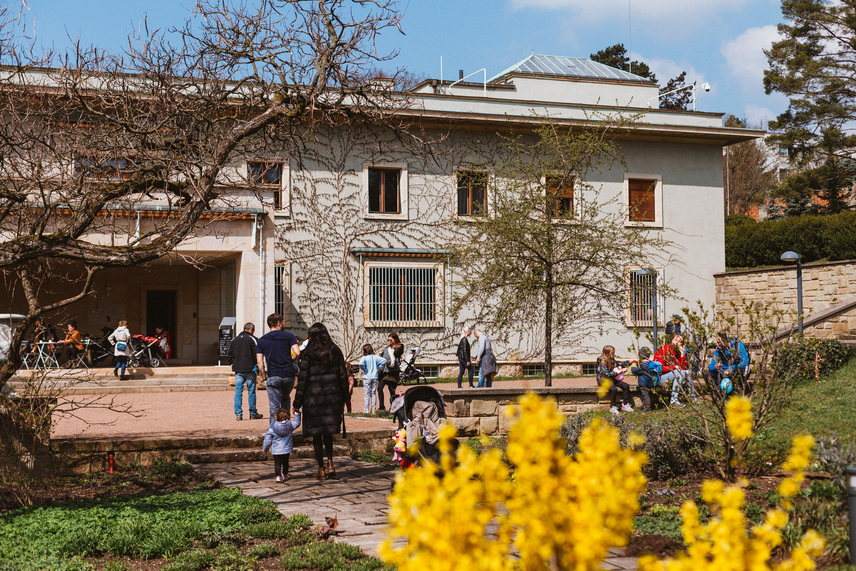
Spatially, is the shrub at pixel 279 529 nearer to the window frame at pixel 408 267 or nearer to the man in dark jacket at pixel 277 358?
the man in dark jacket at pixel 277 358

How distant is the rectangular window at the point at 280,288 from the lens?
23172mm

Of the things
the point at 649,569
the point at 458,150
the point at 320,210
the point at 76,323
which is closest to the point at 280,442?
the point at 649,569

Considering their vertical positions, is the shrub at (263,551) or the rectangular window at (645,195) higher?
the rectangular window at (645,195)

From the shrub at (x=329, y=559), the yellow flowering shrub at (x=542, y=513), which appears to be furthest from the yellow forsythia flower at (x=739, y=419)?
the shrub at (x=329, y=559)

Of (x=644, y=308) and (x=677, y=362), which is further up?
→ (x=644, y=308)

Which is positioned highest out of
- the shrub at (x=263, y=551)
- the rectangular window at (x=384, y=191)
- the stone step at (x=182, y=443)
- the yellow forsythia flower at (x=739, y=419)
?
the rectangular window at (x=384, y=191)

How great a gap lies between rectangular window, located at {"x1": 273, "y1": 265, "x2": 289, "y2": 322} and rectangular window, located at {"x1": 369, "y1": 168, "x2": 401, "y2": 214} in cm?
346

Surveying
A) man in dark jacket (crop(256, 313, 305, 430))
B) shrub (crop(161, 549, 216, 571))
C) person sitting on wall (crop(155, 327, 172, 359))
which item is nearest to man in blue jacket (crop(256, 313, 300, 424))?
man in dark jacket (crop(256, 313, 305, 430))

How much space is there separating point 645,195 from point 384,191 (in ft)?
29.8

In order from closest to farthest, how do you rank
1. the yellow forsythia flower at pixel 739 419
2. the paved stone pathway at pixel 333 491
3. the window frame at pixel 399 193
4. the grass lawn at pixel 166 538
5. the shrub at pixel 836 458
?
the yellow forsythia flower at pixel 739 419 → the grass lawn at pixel 166 538 → the shrub at pixel 836 458 → the paved stone pathway at pixel 333 491 → the window frame at pixel 399 193

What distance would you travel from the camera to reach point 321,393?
906 cm

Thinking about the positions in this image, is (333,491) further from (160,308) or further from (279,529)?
A: (160,308)

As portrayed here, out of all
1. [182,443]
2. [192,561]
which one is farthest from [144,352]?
[192,561]

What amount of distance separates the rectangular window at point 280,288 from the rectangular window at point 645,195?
39.4 feet
